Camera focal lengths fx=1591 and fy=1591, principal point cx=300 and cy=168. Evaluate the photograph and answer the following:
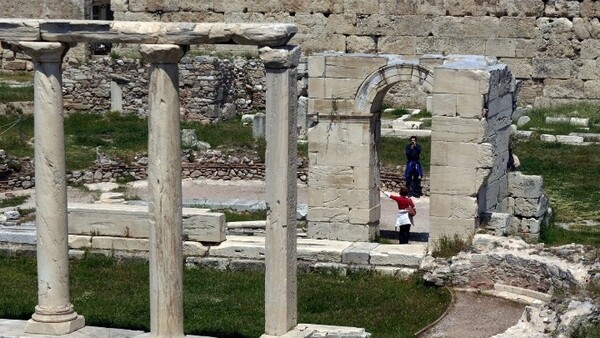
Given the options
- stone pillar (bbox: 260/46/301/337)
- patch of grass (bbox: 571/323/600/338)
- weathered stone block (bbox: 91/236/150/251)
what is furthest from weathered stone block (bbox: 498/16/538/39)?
stone pillar (bbox: 260/46/301/337)

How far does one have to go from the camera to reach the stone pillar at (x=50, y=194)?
18281mm

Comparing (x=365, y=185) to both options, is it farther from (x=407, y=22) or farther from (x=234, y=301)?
(x=407, y=22)

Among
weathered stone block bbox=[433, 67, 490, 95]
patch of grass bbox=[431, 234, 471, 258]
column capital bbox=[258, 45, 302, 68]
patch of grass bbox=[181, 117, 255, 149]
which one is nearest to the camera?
column capital bbox=[258, 45, 302, 68]

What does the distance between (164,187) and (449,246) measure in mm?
6801

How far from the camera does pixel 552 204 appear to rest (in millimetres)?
27531

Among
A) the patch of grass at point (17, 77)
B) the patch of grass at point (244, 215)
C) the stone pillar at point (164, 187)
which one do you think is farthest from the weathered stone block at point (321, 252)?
the patch of grass at point (17, 77)

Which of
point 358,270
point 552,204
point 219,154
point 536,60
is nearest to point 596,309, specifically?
point 358,270

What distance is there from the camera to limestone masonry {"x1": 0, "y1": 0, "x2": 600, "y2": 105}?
36.6m

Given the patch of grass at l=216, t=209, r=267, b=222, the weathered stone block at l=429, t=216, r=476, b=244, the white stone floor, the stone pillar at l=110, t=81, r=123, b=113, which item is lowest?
the white stone floor

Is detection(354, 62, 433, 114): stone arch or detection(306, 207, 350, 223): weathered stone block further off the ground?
detection(354, 62, 433, 114): stone arch

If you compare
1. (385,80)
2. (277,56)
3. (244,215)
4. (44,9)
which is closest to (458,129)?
(385,80)

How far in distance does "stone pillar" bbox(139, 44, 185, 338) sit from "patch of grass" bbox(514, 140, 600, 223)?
34.1 feet

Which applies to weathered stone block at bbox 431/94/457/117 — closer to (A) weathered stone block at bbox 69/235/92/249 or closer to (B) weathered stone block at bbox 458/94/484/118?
(B) weathered stone block at bbox 458/94/484/118

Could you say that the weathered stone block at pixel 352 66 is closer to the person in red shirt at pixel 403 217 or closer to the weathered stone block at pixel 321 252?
the person in red shirt at pixel 403 217
